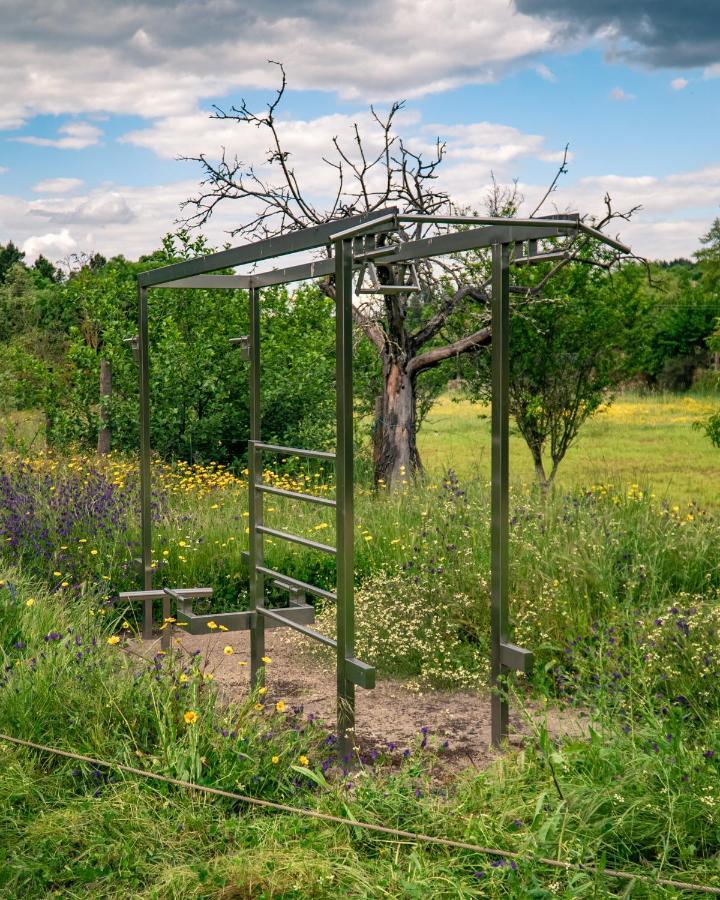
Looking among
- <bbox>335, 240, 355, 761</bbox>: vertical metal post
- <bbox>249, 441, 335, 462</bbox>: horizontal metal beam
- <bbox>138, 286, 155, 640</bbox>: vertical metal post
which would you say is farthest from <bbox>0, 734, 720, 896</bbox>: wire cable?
<bbox>138, 286, 155, 640</bbox>: vertical metal post

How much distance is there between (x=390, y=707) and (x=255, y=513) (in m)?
1.30

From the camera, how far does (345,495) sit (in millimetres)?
4020

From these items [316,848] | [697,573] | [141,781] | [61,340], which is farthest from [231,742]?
[61,340]

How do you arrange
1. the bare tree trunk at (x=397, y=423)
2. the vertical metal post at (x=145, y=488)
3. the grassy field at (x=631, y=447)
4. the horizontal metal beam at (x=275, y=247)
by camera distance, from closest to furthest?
1. the horizontal metal beam at (x=275, y=247)
2. the vertical metal post at (x=145, y=488)
3. the bare tree trunk at (x=397, y=423)
4. the grassy field at (x=631, y=447)

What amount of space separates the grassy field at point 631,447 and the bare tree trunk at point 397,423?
4.06 m

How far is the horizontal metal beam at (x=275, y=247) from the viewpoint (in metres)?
3.88

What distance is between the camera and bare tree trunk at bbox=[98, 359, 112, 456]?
497 inches

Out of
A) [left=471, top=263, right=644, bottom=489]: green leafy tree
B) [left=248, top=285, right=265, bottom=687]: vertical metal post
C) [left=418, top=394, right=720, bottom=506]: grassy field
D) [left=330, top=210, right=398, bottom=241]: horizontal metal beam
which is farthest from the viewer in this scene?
[left=418, top=394, right=720, bottom=506]: grassy field

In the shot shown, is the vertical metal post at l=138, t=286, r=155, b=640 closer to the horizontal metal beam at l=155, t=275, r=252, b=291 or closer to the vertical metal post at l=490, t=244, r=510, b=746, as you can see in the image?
the horizontal metal beam at l=155, t=275, r=252, b=291

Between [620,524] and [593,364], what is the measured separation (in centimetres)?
603

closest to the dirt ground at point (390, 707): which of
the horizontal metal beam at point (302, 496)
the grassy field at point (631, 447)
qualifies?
the horizontal metal beam at point (302, 496)

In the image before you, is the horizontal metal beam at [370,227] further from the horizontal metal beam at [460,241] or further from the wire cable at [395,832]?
the wire cable at [395,832]

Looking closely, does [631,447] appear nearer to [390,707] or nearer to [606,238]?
[390,707]

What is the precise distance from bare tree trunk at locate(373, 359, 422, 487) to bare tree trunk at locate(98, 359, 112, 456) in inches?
155
